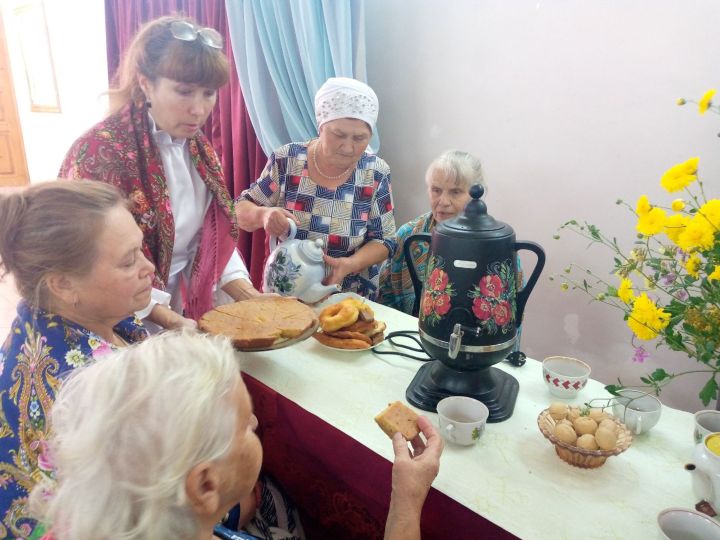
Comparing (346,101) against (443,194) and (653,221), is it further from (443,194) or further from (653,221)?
(653,221)

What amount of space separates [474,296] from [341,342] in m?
0.41

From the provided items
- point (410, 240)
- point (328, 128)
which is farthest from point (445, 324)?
point (328, 128)

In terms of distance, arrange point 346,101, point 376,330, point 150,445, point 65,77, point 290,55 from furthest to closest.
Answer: point 65,77
point 290,55
point 346,101
point 376,330
point 150,445

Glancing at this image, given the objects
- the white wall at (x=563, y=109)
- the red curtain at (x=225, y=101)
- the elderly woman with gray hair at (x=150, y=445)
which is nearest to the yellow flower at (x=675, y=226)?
the elderly woman with gray hair at (x=150, y=445)

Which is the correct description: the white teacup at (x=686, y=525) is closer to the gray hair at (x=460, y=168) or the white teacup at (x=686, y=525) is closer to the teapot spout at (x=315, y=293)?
the teapot spout at (x=315, y=293)

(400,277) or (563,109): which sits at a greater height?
(563,109)

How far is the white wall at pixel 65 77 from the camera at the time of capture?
127 inches

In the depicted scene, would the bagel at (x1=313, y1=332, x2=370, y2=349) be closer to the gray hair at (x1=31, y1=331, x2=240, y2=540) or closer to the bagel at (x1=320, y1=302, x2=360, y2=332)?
the bagel at (x1=320, y1=302, x2=360, y2=332)

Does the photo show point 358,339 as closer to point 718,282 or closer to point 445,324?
point 445,324

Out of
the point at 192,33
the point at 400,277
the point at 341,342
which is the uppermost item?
the point at 192,33

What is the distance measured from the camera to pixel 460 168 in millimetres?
1718

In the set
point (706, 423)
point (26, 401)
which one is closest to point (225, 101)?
point (26, 401)

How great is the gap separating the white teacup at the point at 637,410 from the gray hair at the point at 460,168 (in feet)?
3.14

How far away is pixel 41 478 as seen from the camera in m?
0.86
